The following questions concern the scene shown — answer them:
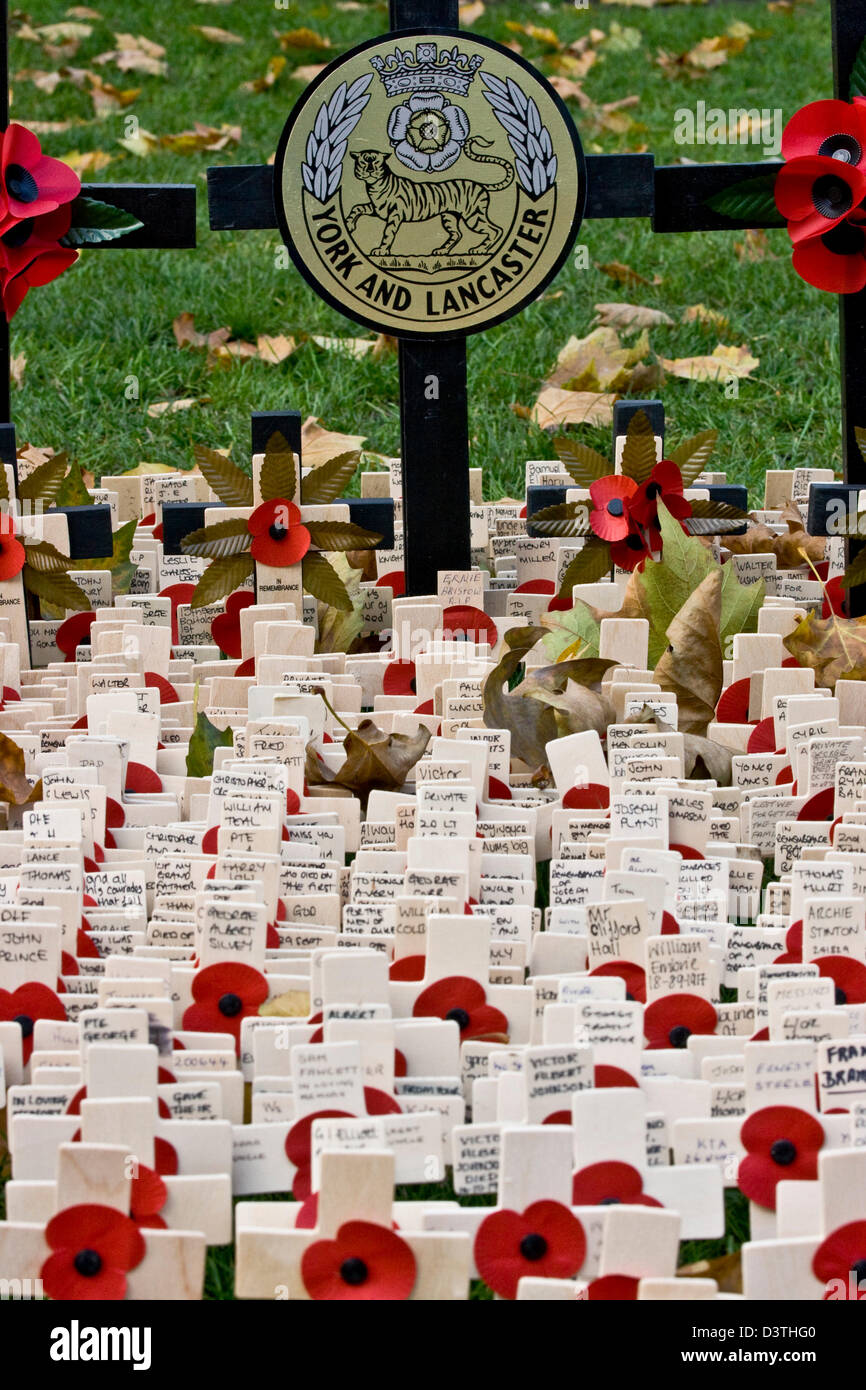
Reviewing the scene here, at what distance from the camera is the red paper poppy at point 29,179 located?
9.02 ft

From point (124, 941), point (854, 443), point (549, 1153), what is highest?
point (854, 443)

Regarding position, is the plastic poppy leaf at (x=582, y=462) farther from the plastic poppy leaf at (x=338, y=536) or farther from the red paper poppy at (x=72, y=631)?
the red paper poppy at (x=72, y=631)

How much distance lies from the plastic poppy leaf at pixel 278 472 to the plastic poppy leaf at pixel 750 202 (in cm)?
79

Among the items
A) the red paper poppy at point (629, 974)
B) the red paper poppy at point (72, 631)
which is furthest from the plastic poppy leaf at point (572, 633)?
the red paper poppy at point (629, 974)

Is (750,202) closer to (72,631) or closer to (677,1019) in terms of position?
(72,631)

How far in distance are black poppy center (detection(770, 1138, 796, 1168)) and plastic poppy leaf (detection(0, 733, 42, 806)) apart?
1.04 metres

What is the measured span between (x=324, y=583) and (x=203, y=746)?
53cm

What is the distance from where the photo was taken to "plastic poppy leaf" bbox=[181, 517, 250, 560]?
275 cm

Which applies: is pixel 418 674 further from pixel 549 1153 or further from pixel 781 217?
pixel 549 1153

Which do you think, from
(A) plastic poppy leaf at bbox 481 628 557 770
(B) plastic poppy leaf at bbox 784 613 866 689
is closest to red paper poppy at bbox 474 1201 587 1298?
(A) plastic poppy leaf at bbox 481 628 557 770

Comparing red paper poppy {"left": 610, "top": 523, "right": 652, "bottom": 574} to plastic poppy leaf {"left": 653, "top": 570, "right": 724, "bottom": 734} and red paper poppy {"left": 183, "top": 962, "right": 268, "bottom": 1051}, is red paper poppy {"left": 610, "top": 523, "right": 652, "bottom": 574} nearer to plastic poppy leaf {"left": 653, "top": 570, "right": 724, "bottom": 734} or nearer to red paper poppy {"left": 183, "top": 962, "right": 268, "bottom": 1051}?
plastic poppy leaf {"left": 653, "top": 570, "right": 724, "bottom": 734}

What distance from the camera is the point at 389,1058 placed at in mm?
1631

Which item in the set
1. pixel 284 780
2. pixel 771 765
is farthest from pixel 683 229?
pixel 284 780

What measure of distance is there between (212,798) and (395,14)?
1351mm
